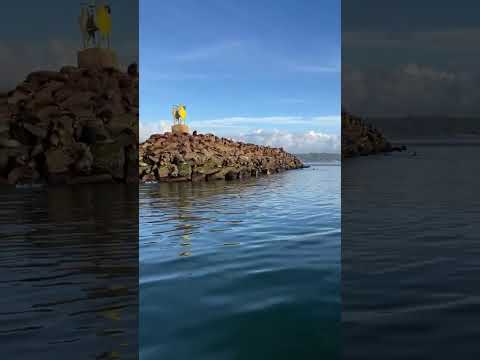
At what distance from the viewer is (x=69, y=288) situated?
180 inches

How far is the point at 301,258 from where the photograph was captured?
6.38 metres

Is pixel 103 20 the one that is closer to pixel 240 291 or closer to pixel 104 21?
pixel 104 21

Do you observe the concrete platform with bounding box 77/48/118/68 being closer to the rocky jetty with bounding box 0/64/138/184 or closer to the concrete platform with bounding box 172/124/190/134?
the rocky jetty with bounding box 0/64/138/184

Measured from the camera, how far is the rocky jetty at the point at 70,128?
22.0 metres

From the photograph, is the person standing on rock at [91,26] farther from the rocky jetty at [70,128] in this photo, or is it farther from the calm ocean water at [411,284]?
the calm ocean water at [411,284]

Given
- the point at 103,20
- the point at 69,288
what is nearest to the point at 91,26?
the point at 103,20

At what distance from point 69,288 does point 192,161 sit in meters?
25.6

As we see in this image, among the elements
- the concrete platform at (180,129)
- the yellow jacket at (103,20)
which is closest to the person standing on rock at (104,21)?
the yellow jacket at (103,20)

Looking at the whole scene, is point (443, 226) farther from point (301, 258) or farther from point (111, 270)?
point (111, 270)

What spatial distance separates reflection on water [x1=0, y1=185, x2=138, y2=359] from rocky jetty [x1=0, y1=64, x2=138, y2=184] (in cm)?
1237

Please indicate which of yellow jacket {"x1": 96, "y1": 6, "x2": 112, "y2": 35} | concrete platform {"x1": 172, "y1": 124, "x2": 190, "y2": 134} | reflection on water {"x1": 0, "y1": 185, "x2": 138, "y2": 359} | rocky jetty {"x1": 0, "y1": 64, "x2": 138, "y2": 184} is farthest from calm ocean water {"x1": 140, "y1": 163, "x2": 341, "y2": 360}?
concrete platform {"x1": 172, "y1": 124, "x2": 190, "y2": 134}

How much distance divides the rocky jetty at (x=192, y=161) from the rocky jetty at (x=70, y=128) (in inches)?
169

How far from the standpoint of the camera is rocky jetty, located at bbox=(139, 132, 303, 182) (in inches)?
1137

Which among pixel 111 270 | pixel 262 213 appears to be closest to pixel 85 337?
pixel 111 270
